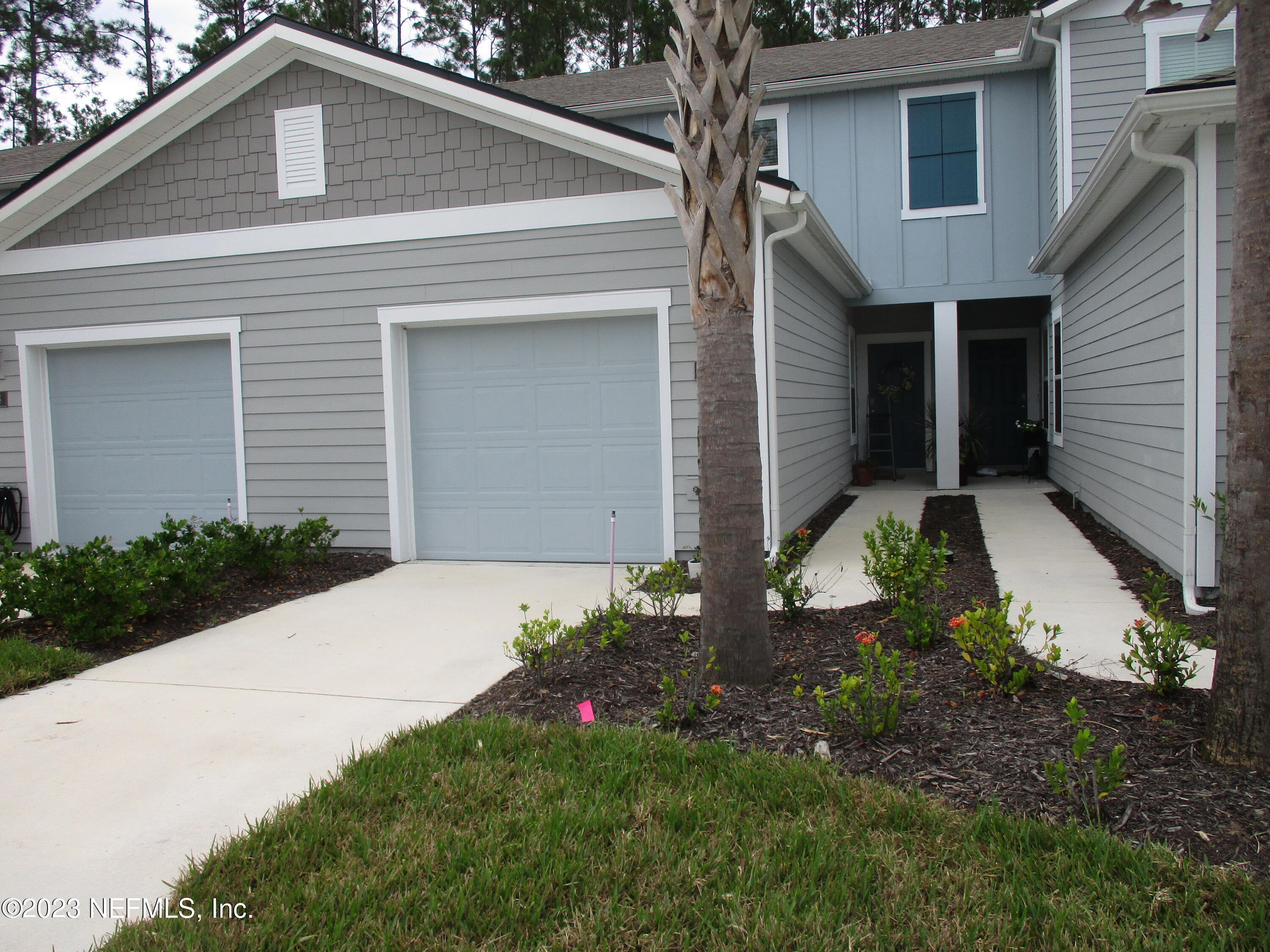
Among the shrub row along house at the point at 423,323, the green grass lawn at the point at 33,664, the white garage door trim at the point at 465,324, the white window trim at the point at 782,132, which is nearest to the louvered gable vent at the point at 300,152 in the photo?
the shrub row along house at the point at 423,323

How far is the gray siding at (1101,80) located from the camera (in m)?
10.6

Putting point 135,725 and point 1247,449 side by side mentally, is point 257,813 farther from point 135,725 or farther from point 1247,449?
point 1247,449

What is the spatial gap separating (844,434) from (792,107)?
4.46m

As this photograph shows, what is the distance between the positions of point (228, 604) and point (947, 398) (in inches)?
361

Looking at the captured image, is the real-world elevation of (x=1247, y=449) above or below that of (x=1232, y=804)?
above

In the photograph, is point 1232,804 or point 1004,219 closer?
point 1232,804

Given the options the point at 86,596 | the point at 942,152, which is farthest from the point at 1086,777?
the point at 942,152

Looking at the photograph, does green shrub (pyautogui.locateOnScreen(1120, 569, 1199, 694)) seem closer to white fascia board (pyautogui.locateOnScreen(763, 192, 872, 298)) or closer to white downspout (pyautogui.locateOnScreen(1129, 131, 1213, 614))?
white downspout (pyautogui.locateOnScreen(1129, 131, 1213, 614))

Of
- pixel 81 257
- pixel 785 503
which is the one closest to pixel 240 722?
pixel 785 503

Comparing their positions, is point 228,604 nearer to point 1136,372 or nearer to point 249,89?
point 249,89

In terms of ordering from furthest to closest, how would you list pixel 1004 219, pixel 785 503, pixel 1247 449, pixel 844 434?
pixel 844 434, pixel 1004 219, pixel 785 503, pixel 1247 449

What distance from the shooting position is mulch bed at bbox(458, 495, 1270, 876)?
109 inches

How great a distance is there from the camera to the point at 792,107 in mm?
12562

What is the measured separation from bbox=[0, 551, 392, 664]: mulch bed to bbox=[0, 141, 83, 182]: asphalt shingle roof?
8886 mm
